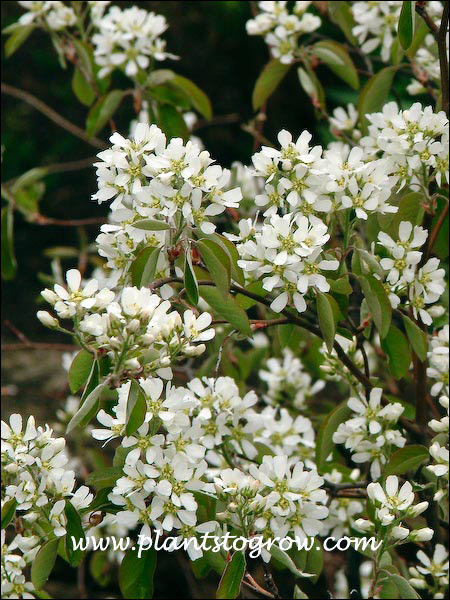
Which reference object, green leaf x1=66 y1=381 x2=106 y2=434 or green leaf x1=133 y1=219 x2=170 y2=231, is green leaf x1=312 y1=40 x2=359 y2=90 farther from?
green leaf x1=66 y1=381 x2=106 y2=434

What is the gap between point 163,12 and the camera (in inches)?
149

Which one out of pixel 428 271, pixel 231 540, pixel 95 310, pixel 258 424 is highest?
pixel 95 310

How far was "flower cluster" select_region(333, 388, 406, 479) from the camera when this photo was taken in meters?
1.72

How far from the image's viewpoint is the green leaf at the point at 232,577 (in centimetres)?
147

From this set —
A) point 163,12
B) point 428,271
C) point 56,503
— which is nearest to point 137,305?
point 56,503

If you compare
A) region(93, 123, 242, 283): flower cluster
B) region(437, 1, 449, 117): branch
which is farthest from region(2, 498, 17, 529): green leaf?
region(437, 1, 449, 117): branch

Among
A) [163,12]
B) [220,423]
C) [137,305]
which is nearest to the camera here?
[137,305]

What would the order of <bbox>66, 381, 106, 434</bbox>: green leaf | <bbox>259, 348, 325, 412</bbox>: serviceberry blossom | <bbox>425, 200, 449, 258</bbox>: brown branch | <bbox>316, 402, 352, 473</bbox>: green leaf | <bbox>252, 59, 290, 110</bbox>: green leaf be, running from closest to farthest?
1. <bbox>66, 381, 106, 434</bbox>: green leaf
2. <bbox>316, 402, 352, 473</bbox>: green leaf
3. <bbox>425, 200, 449, 258</bbox>: brown branch
4. <bbox>259, 348, 325, 412</bbox>: serviceberry blossom
5. <bbox>252, 59, 290, 110</bbox>: green leaf

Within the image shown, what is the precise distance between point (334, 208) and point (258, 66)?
8.43 feet

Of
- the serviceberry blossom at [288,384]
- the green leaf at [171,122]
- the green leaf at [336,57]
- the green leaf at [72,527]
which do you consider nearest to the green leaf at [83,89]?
the green leaf at [171,122]

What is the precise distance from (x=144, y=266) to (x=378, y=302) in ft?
1.39

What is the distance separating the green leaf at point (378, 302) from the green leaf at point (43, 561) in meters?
0.68

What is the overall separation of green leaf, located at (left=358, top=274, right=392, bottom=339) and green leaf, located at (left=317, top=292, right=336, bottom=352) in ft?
0.32

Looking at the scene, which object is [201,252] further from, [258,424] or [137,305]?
[258,424]
